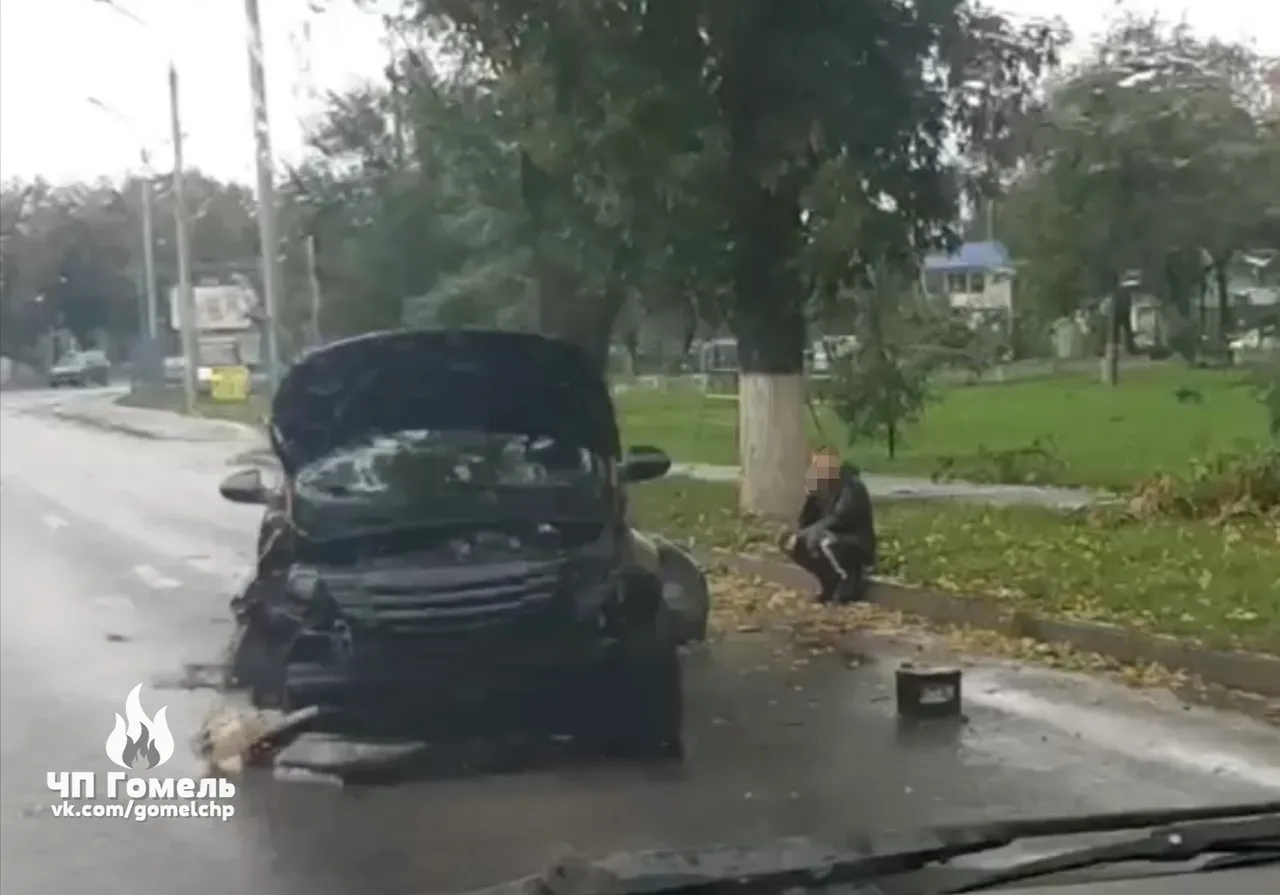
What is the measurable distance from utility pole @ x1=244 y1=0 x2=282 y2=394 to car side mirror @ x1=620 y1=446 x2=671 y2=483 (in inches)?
28.8

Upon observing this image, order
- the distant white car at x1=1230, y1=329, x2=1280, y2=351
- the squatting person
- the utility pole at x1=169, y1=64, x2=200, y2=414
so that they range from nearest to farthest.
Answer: the utility pole at x1=169, y1=64, x2=200, y2=414 → the squatting person → the distant white car at x1=1230, y1=329, x2=1280, y2=351

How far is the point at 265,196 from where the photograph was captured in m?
4.35

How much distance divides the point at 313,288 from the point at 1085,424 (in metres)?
4.67

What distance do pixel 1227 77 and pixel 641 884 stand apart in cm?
538

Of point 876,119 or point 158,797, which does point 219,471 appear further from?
point 876,119

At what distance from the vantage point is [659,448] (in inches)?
174

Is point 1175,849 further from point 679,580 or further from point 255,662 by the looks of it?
point 255,662

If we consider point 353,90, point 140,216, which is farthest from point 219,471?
point 353,90

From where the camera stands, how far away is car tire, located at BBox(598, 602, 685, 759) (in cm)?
394

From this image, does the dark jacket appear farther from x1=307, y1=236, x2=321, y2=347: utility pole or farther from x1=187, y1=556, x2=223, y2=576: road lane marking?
x1=307, y1=236, x2=321, y2=347: utility pole

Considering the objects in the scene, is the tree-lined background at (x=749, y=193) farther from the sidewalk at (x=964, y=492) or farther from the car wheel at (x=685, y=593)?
the car wheel at (x=685, y=593)

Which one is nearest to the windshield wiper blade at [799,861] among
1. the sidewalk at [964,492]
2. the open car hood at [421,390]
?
the open car hood at [421,390]

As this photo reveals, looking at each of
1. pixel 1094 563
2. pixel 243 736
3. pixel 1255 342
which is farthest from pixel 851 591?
pixel 1255 342

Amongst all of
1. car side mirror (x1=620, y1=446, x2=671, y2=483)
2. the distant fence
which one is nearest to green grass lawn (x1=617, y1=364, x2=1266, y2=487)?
the distant fence
